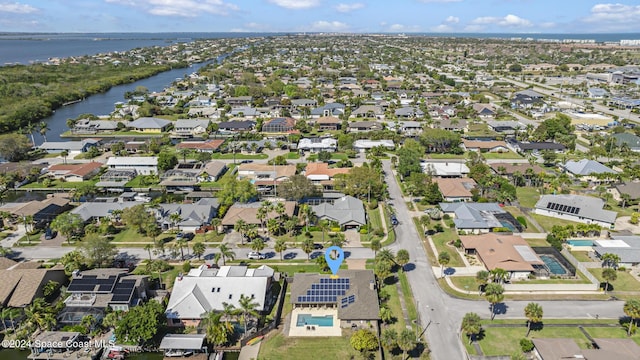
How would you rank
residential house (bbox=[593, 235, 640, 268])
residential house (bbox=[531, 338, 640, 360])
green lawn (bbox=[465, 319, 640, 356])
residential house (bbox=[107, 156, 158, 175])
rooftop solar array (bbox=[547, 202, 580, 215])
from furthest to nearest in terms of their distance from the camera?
residential house (bbox=[107, 156, 158, 175]), rooftop solar array (bbox=[547, 202, 580, 215]), residential house (bbox=[593, 235, 640, 268]), green lawn (bbox=[465, 319, 640, 356]), residential house (bbox=[531, 338, 640, 360])

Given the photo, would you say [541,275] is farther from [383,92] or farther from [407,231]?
[383,92]

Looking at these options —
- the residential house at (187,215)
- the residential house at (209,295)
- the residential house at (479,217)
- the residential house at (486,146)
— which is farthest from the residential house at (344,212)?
the residential house at (486,146)

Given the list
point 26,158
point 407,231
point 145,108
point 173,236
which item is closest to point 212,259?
point 173,236

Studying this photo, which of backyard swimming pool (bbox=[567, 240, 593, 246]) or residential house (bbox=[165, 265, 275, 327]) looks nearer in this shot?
residential house (bbox=[165, 265, 275, 327])

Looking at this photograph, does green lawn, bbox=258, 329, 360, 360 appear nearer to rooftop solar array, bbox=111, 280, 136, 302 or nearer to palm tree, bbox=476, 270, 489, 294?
rooftop solar array, bbox=111, 280, 136, 302

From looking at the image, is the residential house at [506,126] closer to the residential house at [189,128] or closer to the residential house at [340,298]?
the residential house at [189,128]

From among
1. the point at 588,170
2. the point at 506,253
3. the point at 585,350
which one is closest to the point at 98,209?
the point at 506,253

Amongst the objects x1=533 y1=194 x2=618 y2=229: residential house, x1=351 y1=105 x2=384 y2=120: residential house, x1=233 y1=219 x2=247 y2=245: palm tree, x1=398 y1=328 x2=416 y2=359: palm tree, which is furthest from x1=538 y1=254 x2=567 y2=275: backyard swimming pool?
x1=351 y1=105 x2=384 y2=120: residential house
